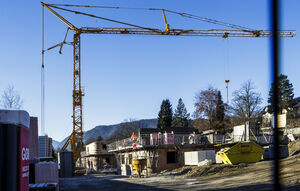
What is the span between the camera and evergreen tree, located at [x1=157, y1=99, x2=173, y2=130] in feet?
331

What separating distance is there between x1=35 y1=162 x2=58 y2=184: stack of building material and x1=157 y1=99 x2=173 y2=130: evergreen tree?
8286 cm

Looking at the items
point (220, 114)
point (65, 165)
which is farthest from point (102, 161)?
point (220, 114)

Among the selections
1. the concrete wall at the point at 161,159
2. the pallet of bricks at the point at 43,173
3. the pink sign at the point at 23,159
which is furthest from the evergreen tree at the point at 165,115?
the pink sign at the point at 23,159

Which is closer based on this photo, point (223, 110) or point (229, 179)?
point (229, 179)

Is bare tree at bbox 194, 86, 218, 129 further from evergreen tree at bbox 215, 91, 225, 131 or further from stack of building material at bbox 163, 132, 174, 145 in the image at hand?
stack of building material at bbox 163, 132, 174, 145

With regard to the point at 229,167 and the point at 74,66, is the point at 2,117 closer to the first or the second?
the point at 229,167

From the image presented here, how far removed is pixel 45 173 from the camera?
17094mm

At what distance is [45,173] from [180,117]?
316 feet

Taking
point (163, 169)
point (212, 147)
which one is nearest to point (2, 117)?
point (163, 169)

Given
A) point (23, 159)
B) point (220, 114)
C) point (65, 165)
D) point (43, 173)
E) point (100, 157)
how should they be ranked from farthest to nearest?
1. point (220, 114)
2. point (100, 157)
3. point (65, 165)
4. point (43, 173)
5. point (23, 159)

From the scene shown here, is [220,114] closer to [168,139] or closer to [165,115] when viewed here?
[168,139]

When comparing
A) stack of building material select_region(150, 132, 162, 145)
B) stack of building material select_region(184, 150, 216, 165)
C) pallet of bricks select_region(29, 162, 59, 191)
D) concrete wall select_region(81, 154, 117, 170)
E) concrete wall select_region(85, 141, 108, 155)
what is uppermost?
stack of building material select_region(150, 132, 162, 145)

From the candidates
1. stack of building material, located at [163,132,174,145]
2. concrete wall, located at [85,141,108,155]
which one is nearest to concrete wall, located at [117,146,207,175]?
stack of building material, located at [163,132,174,145]

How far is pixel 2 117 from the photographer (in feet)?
26.8
